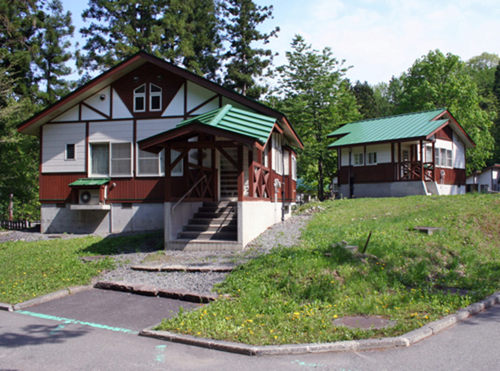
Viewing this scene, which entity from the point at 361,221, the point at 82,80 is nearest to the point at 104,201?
the point at 361,221

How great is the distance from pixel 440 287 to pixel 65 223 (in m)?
15.4

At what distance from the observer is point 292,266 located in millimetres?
8602

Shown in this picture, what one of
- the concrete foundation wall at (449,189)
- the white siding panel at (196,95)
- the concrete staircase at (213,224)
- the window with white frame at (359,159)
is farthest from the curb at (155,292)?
the window with white frame at (359,159)

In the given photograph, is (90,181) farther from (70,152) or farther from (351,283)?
(351,283)

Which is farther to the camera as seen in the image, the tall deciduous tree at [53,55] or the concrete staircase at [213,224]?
the tall deciduous tree at [53,55]

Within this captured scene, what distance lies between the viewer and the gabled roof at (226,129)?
1155 cm

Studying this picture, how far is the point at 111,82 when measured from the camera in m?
18.0

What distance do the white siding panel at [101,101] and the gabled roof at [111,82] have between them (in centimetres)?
15

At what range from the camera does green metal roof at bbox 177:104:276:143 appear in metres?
11.9

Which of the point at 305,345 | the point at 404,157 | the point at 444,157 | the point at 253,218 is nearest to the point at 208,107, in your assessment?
the point at 253,218

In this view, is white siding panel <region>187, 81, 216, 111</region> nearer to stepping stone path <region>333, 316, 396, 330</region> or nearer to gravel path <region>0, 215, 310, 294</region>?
gravel path <region>0, 215, 310, 294</region>

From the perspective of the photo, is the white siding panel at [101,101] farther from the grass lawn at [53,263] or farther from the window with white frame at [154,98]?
the grass lawn at [53,263]

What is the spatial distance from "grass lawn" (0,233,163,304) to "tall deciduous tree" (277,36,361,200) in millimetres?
20545

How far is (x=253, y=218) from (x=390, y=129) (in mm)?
17994
